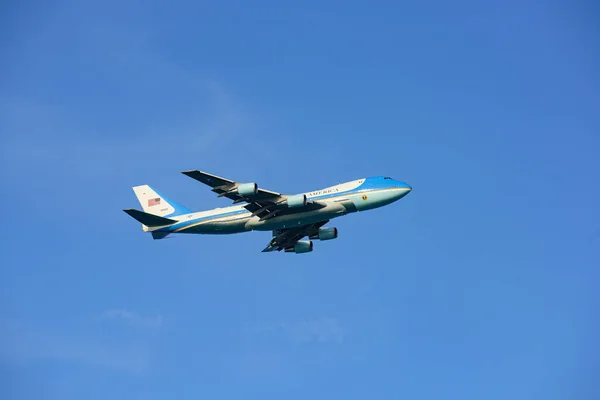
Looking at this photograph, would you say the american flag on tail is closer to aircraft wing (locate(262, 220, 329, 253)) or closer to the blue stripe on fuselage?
the blue stripe on fuselage

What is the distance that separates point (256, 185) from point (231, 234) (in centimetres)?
915

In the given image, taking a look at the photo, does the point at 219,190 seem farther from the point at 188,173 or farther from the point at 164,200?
the point at 164,200

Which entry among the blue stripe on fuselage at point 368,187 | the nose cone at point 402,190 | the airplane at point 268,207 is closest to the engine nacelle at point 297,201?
the airplane at point 268,207

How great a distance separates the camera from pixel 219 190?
242 feet

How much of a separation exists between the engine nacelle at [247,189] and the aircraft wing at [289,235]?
42.9 feet

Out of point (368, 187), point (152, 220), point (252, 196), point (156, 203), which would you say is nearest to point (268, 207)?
point (252, 196)

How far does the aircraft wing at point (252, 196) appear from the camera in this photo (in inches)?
2852

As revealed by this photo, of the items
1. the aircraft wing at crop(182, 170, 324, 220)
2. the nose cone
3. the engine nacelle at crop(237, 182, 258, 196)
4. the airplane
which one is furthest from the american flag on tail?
the nose cone

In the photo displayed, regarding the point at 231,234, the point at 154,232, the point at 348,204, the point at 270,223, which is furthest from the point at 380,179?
the point at 154,232

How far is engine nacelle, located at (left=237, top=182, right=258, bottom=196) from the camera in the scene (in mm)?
72812

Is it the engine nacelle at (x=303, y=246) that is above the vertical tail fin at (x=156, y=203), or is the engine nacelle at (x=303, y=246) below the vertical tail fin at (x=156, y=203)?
below

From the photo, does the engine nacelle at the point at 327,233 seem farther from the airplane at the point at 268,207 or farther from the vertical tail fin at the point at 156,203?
the vertical tail fin at the point at 156,203

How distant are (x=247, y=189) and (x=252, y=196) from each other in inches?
40.9

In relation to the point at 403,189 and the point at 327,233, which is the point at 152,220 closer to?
the point at 327,233
